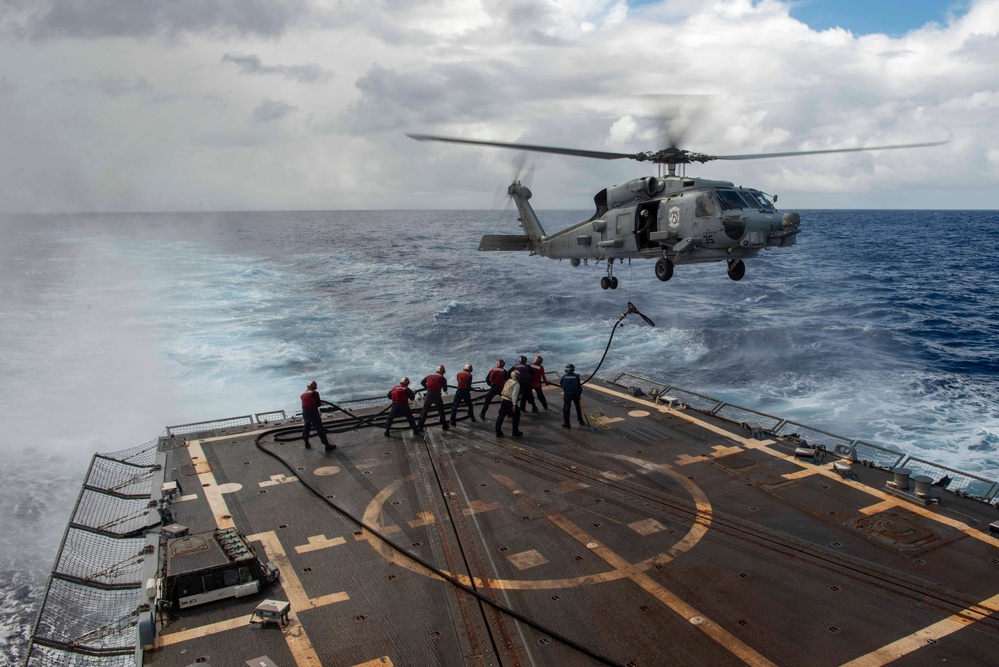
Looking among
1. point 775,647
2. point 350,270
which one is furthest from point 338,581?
point 350,270

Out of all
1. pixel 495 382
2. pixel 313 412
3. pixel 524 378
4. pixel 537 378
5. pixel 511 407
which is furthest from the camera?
pixel 537 378

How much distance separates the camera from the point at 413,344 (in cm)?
3244

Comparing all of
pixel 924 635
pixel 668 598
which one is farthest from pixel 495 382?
pixel 924 635

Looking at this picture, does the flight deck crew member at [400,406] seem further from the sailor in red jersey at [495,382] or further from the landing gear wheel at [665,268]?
the landing gear wheel at [665,268]

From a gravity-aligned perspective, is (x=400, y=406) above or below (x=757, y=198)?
below

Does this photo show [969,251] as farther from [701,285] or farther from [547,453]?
[547,453]

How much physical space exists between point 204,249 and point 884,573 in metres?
70.0

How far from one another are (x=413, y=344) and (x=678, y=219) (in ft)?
62.4

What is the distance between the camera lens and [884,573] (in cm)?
907

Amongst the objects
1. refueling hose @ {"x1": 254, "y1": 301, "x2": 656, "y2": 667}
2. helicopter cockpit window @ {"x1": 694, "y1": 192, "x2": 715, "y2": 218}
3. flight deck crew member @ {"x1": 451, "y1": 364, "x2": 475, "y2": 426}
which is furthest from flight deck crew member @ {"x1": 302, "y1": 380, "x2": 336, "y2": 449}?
helicopter cockpit window @ {"x1": 694, "y1": 192, "x2": 715, "y2": 218}

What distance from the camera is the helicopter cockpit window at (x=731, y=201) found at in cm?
1486

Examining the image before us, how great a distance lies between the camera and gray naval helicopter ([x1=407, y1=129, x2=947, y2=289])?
14.5 metres

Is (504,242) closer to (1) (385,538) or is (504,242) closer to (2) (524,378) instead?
(2) (524,378)

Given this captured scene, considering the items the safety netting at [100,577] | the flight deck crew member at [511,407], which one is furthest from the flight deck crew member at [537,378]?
the safety netting at [100,577]
